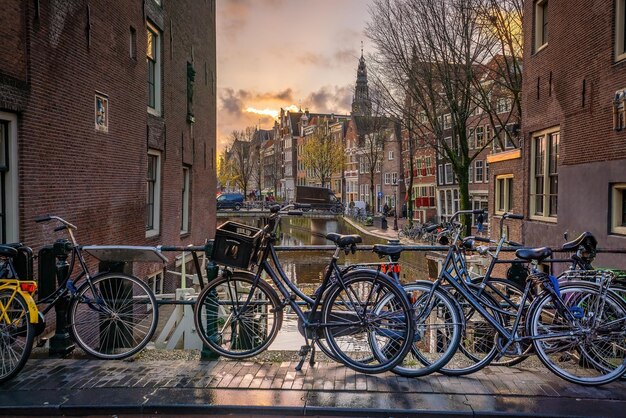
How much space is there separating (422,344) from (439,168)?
37.1 m

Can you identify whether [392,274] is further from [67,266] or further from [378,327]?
[67,266]

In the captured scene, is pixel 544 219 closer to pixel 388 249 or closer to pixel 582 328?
pixel 582 328

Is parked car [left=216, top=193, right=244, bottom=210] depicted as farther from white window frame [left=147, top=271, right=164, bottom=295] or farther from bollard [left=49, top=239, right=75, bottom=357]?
bollard [left=49, top=239, right=75, bottom=357]

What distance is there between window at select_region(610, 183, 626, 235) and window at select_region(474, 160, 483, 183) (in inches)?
1026

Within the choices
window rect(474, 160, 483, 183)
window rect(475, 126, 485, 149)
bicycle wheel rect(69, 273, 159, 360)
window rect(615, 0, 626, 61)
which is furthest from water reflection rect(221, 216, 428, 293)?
window rect(475, 126, 485, 149)

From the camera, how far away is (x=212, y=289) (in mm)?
4223

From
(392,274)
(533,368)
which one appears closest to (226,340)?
(392,274)

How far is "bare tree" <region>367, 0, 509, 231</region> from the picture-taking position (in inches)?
768

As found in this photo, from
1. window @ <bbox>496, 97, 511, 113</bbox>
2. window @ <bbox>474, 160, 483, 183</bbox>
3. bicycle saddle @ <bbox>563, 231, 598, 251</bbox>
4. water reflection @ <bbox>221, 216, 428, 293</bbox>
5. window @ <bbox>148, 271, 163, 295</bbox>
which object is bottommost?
water reflection @ <bbox>221, 216, 428, 293</bbox>

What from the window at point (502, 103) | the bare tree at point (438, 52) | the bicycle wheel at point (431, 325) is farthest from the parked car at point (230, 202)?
the bicycle wheel at point (431, 325)

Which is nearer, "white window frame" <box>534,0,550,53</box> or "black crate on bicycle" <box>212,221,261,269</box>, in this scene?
"black crate on bicycle" <box>212,221,261,269</box>

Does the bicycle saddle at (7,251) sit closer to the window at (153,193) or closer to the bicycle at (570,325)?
the bicycle at (570,325)

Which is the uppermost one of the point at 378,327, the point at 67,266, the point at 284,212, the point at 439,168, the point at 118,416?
the point at 439,168

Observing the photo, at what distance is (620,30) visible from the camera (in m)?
9.84
